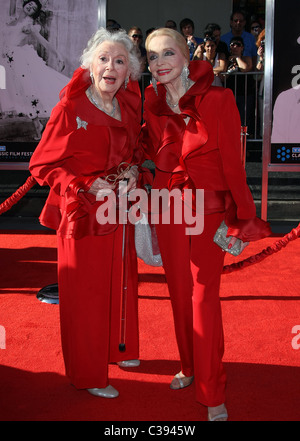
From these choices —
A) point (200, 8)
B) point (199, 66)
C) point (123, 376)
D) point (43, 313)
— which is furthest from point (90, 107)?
point (200, 8)

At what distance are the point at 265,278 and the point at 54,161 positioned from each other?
8.67 ft

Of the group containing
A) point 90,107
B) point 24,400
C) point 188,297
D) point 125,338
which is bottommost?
point 24,400

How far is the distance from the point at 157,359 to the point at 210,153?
1303mm

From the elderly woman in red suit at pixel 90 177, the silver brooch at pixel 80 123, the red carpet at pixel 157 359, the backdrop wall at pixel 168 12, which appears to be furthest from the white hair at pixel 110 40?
the backdrop wall at pixel 168 12

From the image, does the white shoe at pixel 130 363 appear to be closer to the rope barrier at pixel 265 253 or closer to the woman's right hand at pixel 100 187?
the rope barrier at pixel 265 253

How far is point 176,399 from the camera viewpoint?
2781 mm

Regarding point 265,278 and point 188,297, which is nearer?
point 188,297

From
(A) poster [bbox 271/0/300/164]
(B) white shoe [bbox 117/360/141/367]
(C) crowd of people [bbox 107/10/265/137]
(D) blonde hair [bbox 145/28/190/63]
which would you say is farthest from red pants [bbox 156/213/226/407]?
(C) crowd of people [bbox 107/10/265/137]

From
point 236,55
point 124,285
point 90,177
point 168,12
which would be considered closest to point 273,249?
point 124,285

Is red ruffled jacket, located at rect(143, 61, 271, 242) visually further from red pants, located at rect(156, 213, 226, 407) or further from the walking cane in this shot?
the walking cane

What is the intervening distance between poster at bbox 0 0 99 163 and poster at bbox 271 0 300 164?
74.8 inches

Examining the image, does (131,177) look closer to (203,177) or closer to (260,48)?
(203,177)

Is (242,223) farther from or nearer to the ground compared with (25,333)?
farther from the ground

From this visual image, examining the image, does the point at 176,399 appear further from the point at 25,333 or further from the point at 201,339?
the point at 25,333
